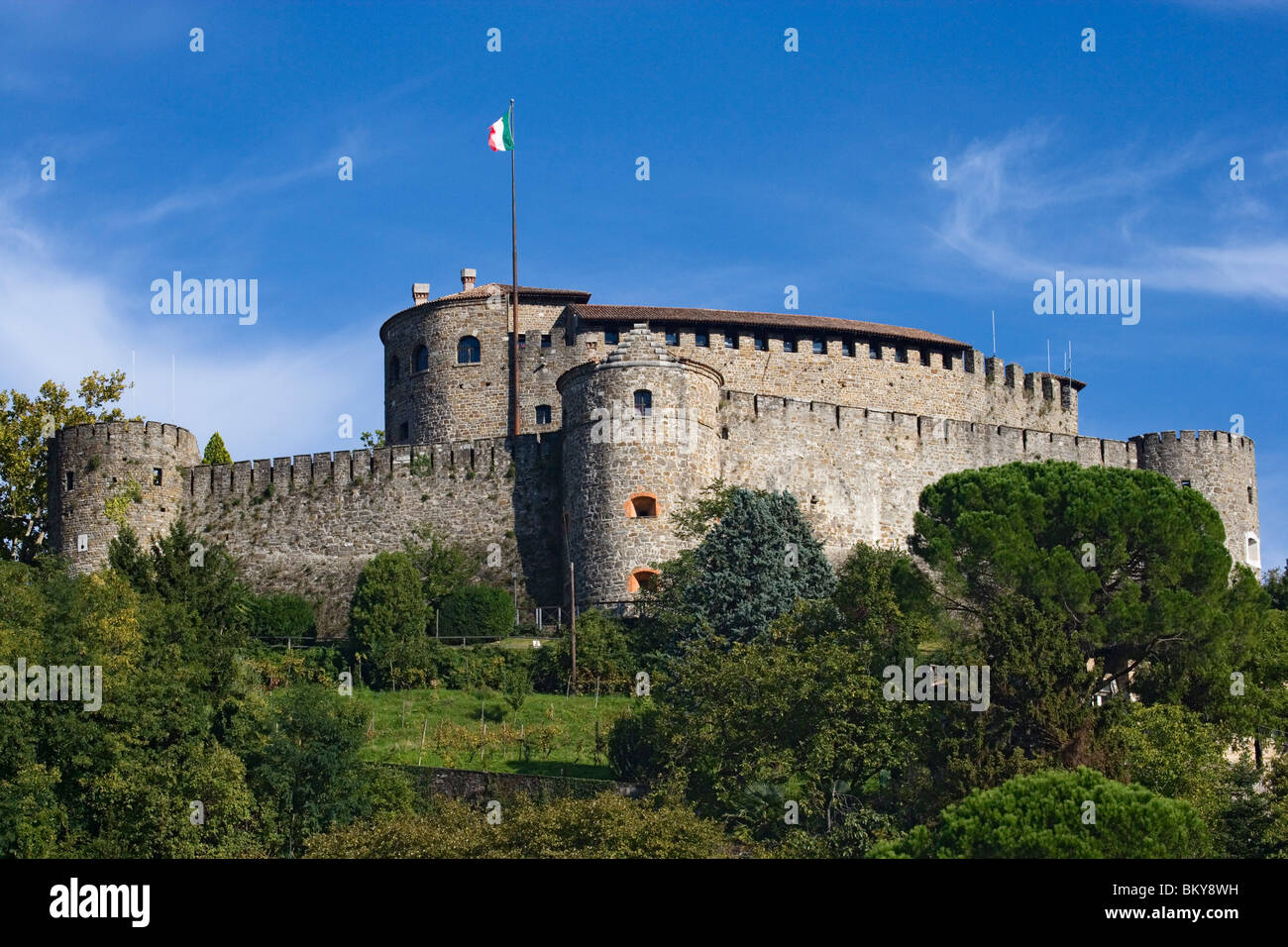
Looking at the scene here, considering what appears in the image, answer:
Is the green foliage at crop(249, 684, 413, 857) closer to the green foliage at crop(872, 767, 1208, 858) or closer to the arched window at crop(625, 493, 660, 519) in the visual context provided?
the green foliage at crop(872, 767, 1208, 858)

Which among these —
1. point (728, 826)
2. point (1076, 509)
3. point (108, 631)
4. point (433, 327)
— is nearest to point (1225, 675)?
point (1076, 509)

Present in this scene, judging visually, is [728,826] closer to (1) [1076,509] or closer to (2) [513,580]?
(1) [1076,509]

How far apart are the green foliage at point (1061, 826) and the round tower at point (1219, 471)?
32144mm

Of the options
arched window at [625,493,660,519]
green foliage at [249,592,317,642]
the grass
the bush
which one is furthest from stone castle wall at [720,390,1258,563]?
green foliage at [249,592,317,642]

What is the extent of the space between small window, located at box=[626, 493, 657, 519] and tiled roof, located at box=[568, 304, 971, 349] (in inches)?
535

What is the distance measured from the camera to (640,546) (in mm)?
52156

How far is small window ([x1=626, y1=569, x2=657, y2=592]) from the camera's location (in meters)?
51.9

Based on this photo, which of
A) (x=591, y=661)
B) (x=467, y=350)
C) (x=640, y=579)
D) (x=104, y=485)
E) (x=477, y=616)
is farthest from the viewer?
(x=467, y=350)

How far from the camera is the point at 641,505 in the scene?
5284cm

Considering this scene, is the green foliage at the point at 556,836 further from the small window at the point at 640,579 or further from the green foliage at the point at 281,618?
the green foliage at the point at 281,618

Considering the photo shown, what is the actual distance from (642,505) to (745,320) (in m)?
16.1

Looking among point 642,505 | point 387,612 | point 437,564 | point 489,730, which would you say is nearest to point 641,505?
point 642,505

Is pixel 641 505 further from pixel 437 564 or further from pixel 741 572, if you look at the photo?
pixel 437 564
